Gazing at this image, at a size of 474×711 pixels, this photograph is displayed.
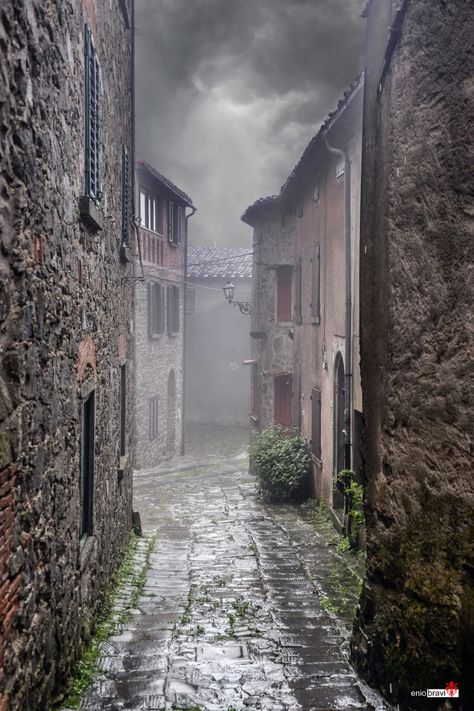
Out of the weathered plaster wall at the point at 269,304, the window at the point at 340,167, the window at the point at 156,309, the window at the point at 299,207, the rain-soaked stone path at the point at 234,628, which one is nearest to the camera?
the rain-soaked stone path at the point at 234,628

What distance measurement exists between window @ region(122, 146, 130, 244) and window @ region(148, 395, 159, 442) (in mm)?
11096

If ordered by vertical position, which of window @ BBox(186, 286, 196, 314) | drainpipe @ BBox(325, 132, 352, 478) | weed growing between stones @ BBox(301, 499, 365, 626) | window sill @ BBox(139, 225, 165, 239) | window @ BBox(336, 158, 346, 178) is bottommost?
weed growing between stones @ BBox(301, 499, 365, 626)

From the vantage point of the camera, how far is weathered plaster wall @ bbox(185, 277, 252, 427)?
31469 mm

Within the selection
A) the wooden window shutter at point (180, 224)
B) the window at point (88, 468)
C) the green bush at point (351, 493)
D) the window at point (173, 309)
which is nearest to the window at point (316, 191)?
the green bush at point (351, 493)

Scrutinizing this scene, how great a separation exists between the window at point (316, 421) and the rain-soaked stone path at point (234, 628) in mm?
1647

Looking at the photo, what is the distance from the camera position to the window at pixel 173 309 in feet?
75.5

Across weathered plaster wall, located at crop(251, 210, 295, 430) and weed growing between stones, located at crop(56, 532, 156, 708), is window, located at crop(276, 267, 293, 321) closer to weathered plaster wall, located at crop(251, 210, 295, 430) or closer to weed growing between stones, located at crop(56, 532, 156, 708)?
weathered plaster wall, located at crop(251, 210, 295, 430)

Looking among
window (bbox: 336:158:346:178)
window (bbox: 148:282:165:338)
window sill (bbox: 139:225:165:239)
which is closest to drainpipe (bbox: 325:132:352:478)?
window (bbox: 336:158:346:178)

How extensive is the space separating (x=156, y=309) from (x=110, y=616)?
14.8 metres

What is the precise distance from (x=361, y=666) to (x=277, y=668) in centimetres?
77

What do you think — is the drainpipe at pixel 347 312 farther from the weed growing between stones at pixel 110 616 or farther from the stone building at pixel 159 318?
the stone building at pixel 159 318

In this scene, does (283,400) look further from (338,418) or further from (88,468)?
(88,468)

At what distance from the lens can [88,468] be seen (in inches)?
262

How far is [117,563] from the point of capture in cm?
864
